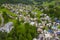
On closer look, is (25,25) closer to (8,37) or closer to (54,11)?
(8,37)

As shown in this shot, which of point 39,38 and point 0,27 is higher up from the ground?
point 0,27

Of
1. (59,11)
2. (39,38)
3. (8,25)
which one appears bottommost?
(59,11)

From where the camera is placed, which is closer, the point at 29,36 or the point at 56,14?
the point at 29,36

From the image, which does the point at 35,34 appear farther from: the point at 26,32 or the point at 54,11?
the point at 54,11

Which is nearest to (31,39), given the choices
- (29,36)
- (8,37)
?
(29,36)

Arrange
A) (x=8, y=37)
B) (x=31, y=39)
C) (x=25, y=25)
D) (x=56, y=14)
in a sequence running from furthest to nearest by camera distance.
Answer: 1. (x=56, y=14)
2. (x=25, y=25)
3. (x=31, y=39)
4. (x=8, y=37)

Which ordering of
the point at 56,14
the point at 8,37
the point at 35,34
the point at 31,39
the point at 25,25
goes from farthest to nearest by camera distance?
the point at 56,14
the point at 25,25
the point at 35,34
the point at 31,39
the point at 8,37

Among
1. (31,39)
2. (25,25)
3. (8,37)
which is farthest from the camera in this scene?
(25,25)

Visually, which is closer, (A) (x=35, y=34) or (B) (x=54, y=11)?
(A) (x=35, y=34)

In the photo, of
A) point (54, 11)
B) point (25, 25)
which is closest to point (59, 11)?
point (54, 11)
